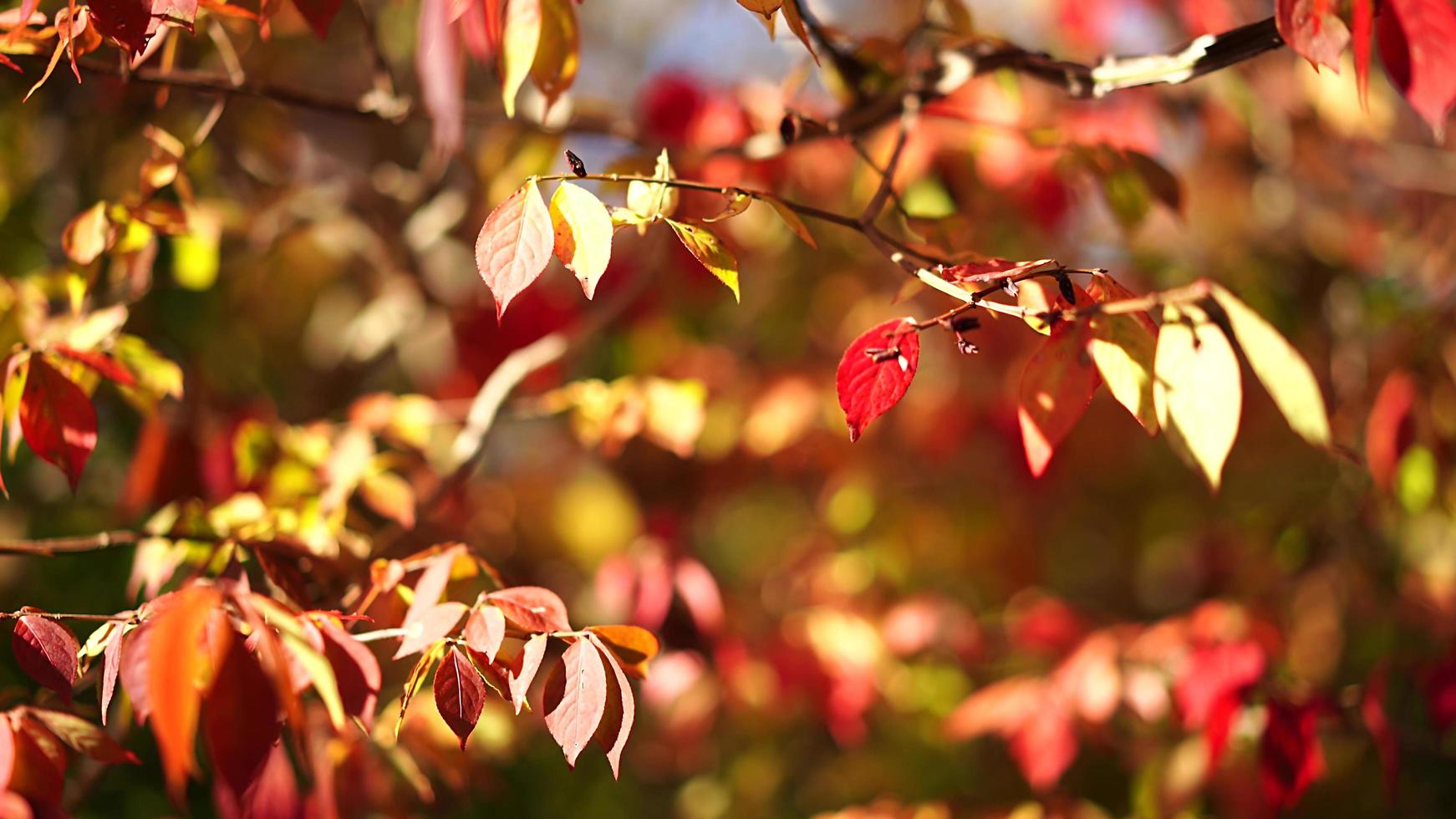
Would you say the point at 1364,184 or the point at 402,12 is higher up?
the point at 402,12

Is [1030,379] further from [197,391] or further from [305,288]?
[305,288]

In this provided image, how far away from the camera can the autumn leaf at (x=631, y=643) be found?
706 millimetres

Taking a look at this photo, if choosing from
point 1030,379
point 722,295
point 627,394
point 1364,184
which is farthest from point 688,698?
point 1364,184

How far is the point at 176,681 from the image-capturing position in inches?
17.2

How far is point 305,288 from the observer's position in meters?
2.21

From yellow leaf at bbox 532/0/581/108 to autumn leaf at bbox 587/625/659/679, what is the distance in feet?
1.52

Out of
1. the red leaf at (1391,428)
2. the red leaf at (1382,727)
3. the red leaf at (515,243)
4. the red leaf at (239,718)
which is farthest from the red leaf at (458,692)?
the red leaf at (1391,428)

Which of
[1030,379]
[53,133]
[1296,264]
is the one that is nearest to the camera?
[1030,379]

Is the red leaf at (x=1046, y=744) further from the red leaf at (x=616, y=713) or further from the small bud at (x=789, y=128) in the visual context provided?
the small bud at (x=789, y=128)

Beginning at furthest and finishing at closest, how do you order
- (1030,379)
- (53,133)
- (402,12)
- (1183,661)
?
(53,133)
(402,12)
(1183,661)
(1030,379)

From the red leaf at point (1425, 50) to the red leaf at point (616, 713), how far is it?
64 centimetres

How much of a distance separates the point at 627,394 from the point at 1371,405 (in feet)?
3.76

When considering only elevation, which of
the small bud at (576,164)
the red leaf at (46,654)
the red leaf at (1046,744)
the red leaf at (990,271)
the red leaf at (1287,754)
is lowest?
the red leaf at (1046,744)

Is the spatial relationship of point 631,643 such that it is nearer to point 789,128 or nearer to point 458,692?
point 458,692
